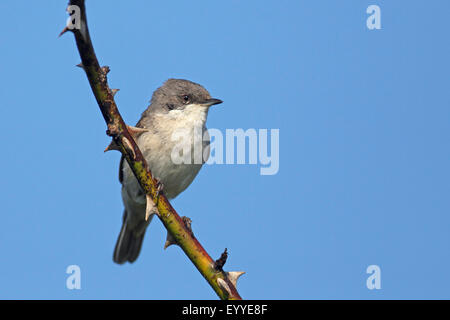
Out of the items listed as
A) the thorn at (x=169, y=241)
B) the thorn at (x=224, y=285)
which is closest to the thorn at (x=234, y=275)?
the thorn at (x=224, y=285)

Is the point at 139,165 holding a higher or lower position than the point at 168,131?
lower

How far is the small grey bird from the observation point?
786 centimetres

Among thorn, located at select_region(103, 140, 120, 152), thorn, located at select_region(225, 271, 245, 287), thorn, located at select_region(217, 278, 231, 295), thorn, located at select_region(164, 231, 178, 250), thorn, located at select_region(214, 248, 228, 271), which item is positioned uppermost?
thorn, located at select_region(103, 140, 120, 152)

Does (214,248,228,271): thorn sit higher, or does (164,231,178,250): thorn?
(164,231,178,250): thorn

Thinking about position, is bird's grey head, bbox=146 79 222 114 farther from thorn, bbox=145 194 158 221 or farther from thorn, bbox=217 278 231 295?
thorn, bbox=217 278 231 295

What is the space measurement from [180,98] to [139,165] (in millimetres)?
3738

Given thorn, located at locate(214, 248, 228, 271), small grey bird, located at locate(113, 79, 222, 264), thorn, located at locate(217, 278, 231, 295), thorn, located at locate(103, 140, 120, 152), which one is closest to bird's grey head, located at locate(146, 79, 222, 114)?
small grey bird, located at locate(113, 79, 222, 264)

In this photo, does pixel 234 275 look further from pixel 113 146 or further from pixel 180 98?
pixel 180 98

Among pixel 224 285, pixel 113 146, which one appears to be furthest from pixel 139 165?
pixel 224 285

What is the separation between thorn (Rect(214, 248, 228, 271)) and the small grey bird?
3293 millimetres

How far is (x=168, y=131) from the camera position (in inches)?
310
